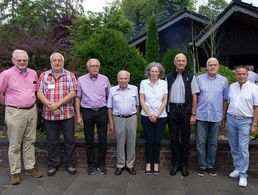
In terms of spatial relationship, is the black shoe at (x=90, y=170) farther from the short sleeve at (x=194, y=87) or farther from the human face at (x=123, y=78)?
the short sleeve at (x=194, y=87)

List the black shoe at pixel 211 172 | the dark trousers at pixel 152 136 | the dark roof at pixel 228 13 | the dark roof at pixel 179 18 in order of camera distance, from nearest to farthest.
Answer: the dark trousers at pixel 152 136 < the black shoe at pixel 211 172 < the dark roof at pixel 228 13 < the dark roof at pixel 179 18

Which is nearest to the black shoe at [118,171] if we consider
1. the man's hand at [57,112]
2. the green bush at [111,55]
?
the man's hand at [57,112]

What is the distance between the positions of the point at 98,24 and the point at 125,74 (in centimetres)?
1580

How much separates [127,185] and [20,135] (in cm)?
183

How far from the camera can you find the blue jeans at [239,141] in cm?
537

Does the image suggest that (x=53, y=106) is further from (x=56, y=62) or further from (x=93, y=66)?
(x=93, y=66)

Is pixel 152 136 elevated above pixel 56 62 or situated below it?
below

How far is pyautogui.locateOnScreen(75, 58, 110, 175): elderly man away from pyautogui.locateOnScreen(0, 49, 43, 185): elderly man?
29.7 inches

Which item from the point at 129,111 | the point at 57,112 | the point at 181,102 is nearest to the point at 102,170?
the point at 129,111

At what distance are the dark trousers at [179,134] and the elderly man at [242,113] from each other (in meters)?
0.68

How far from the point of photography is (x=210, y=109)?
5562 mm

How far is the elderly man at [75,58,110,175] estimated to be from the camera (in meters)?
5.71

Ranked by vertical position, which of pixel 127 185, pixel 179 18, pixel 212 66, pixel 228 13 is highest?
pixel 179 18

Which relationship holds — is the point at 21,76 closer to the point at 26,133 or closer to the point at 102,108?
the point at 26,133
